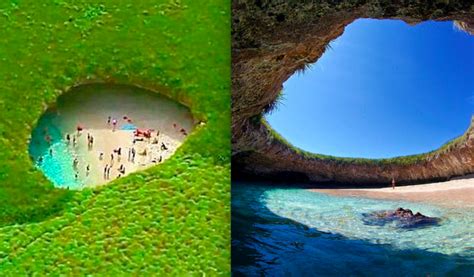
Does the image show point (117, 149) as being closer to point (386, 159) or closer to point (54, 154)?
point (54, 154)

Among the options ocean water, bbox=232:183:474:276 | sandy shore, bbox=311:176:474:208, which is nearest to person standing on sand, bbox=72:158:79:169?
ocean water, bbox=232:183:474:276

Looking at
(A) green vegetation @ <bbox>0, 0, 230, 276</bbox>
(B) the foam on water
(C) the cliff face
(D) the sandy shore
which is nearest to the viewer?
(A) green vegetation @ <bbox>0, 0, 230, 276</bbox>

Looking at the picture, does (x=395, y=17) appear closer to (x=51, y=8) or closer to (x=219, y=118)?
(x=219, y=118)

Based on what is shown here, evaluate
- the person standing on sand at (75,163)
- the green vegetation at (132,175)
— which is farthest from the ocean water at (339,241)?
the person standing on sand at (75,163)

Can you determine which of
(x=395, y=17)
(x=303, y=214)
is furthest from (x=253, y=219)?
(x=395, y=17)

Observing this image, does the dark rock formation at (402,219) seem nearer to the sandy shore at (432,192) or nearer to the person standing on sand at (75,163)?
the sandy shore at (432,192)

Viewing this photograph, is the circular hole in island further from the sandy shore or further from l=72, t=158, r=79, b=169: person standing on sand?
the sandy shore
